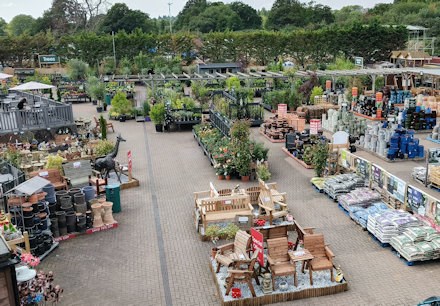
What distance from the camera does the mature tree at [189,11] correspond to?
102 meters

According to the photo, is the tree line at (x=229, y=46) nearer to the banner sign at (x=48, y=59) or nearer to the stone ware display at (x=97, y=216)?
the banner sign at (x=48, y=59)

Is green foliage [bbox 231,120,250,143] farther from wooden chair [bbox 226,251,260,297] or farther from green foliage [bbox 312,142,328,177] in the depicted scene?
wooden chair [bbox 226,251,260,297]

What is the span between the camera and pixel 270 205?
12992 mm

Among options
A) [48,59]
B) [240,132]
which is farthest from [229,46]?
[240,132]

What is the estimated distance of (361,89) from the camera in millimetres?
35250

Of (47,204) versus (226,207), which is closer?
(47,204)

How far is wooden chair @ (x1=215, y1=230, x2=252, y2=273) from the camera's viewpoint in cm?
963

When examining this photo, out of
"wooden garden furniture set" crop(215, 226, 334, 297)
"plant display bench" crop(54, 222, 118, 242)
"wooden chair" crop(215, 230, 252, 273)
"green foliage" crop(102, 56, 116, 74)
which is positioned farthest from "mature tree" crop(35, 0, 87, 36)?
"wooden garden furniture set" crop(215, 226, 334, 297)

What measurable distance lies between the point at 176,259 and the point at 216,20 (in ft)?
279

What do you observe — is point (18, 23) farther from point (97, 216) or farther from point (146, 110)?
point (97, 216)

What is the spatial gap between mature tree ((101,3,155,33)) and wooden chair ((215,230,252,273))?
76215 mm

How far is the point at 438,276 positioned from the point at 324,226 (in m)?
3.32

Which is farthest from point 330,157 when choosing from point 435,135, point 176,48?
point 176,48

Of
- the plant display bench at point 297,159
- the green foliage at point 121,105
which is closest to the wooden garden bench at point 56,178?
the plant display bench at point 297,159
